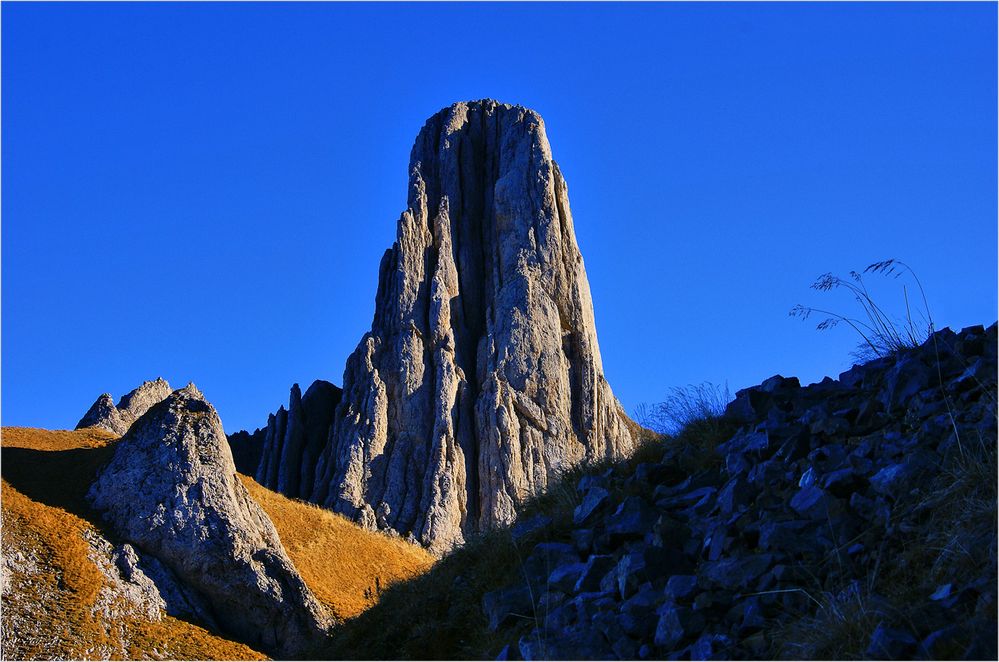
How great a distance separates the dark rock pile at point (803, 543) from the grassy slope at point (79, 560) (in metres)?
5.96

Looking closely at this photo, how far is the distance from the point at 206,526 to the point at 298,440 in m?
29.1

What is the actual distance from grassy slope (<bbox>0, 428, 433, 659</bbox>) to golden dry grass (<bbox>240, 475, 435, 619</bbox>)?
0.16 ft

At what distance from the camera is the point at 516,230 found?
5772 cm

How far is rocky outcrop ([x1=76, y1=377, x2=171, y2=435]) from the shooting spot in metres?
42.5

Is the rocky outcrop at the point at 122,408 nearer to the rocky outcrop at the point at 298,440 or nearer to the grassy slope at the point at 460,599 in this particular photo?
the rocky outcrop at the point at 298,440

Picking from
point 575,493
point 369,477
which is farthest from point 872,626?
point 369,477

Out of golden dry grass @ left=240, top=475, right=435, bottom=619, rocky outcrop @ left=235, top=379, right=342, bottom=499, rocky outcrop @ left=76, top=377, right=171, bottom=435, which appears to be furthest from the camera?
rocky outcrop @ left=235, top=379, right=342, bottom=499

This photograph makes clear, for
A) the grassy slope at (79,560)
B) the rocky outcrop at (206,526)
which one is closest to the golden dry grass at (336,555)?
the grassy slope at (79,560)

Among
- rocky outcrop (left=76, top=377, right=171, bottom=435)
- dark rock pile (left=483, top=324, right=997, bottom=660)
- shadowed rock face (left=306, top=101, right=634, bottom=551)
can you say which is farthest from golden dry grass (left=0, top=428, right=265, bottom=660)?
shadowed rock face (left=306, top=101, right=634, bottom=551)

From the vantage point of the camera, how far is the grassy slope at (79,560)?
67.4 feet

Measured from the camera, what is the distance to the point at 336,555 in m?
31.0

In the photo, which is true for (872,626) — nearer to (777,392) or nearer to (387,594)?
(777,392)

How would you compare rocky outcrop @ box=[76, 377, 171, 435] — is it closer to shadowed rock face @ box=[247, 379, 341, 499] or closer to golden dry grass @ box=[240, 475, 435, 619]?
shadowed rock face @ box=[247, 379, 341, 499]

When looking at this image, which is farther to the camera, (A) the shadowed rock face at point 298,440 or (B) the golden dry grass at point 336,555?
(A) the shadowed rock face at point 298,440
